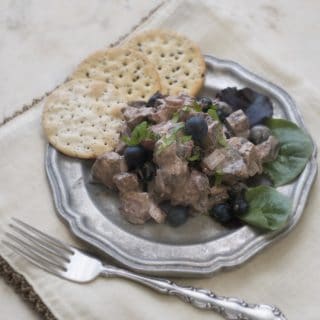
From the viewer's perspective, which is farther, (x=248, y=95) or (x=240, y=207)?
(x=248, y=95)

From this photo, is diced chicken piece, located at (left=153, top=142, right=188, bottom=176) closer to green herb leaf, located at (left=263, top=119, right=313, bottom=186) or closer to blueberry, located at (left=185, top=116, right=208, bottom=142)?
blueberry, located at (left=185, top=116, right=208, bottom=142)

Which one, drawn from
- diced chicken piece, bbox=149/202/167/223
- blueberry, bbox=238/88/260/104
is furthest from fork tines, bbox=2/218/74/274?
blueberry, bbox=238/88/260/104

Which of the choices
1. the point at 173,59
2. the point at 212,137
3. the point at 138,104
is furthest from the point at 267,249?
the point at 173,59

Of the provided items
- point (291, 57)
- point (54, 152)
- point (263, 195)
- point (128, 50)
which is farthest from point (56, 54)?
point (263, 195)

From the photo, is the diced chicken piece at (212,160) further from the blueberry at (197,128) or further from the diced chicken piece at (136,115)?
the diced chicken piece at (136,115)

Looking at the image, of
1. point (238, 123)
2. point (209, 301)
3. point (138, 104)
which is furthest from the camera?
point (138, 104)

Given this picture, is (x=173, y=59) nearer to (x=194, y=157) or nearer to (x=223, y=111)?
(x=223, y=111)

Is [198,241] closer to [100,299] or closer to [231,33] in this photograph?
[100,299]
